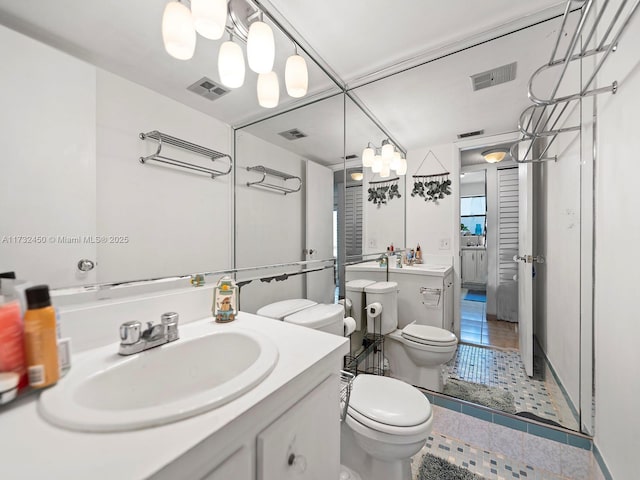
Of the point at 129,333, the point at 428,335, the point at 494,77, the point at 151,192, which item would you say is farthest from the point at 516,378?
the point at 151,192

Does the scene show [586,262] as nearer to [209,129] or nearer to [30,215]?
[209,129]

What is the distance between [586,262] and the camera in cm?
136

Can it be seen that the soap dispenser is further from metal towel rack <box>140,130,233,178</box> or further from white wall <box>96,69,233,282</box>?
metal towel rack <box>140,130,233,178</box>

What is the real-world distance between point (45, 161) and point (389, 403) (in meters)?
1.54

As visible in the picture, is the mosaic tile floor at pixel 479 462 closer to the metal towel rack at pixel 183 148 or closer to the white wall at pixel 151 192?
the white wall at pixel 151 192

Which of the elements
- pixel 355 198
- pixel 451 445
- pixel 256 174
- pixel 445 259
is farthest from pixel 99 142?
pixel 445 259

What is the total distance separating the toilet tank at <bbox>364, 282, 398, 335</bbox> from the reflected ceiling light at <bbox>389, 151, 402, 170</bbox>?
1053 mm

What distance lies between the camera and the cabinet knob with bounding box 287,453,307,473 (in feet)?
2.03

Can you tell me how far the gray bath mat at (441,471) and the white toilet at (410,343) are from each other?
56 cm

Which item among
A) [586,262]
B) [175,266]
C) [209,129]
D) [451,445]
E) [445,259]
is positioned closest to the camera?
[175,266]

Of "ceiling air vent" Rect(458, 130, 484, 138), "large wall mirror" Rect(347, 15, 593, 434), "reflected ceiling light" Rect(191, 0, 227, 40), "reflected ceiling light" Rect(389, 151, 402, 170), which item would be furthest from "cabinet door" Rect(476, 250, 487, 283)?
"reflected ceiling light" Rect(191, 0, 227, 40)

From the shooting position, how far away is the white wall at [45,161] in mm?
670

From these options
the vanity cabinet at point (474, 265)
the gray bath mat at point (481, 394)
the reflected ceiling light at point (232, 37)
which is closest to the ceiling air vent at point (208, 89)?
the reflected ceiling light at point (232, 37)

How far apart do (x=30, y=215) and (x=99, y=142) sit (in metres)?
0.28
